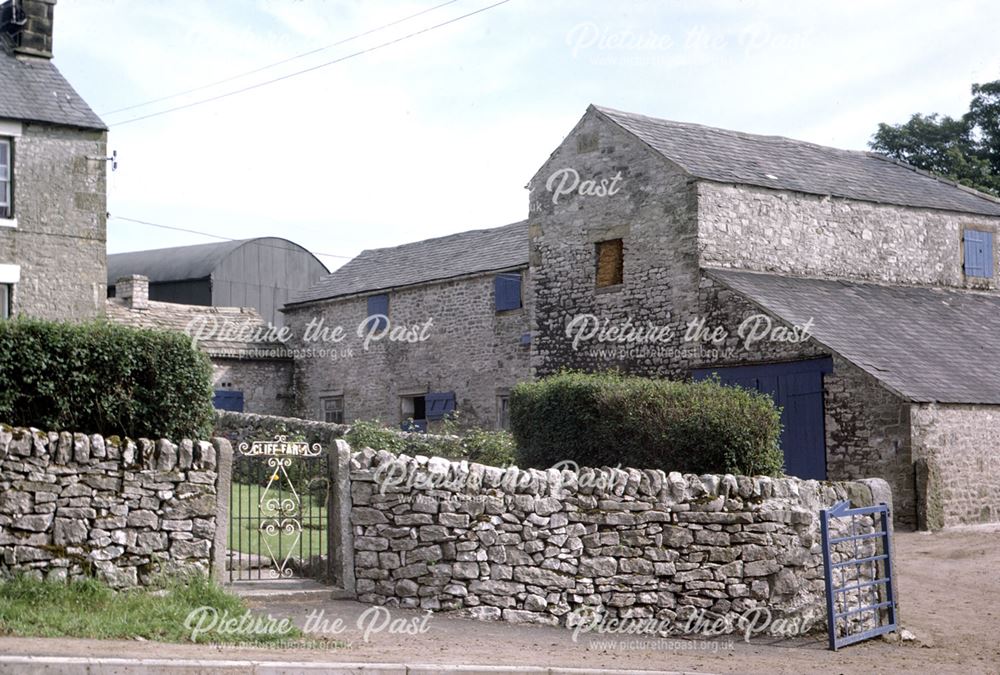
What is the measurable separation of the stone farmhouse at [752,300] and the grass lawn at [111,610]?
492 inches

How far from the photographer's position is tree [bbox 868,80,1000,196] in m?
39.3

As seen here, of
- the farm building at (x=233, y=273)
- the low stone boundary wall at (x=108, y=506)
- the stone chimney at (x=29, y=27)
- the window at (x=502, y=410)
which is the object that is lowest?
the low stone boundary wall at (x=108, y=506)

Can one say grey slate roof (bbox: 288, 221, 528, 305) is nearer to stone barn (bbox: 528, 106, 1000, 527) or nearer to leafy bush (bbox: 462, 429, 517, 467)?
stone barn (bbox: 528, 106, 1000, 527)

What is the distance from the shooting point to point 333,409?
105 ft

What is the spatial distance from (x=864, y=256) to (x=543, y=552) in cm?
1593

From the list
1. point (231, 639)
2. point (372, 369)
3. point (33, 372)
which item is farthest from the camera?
point (372, 369)

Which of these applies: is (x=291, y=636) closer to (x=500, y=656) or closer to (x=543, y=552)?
(x=500, y=656)

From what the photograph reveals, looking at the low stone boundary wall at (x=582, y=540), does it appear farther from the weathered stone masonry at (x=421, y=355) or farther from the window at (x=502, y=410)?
the window at (x=502, y=410)

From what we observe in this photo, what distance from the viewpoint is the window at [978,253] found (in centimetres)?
2662

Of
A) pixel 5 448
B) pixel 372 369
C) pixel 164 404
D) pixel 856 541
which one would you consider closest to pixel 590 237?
pixel 372 369

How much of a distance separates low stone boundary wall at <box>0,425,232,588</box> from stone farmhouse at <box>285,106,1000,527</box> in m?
12.3

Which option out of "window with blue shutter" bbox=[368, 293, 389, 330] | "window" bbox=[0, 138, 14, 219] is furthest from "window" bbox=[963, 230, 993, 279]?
"window" bbox=[0, 138, 14, 219]

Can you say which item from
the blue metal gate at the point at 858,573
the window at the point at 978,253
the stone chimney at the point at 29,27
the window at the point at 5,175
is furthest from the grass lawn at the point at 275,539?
the window at the point at 978,253

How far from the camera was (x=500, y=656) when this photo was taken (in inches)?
369
